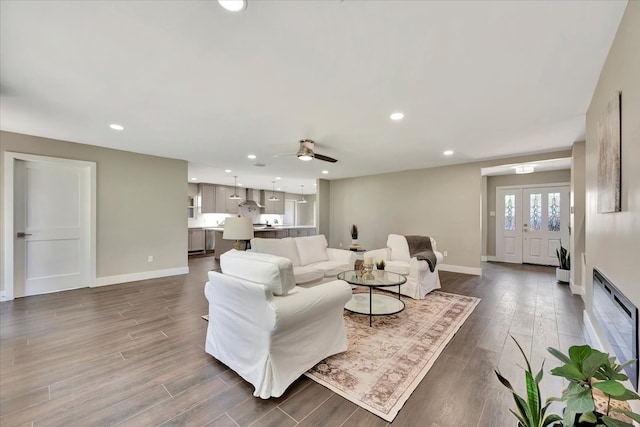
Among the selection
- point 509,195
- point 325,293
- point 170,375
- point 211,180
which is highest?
point 211,180

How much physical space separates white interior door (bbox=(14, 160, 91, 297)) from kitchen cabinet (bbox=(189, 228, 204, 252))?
3.97 metres

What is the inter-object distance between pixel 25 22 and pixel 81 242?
4.03 m

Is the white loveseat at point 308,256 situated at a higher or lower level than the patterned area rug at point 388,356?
higher

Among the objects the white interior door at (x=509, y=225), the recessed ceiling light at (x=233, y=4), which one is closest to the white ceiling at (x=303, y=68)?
the recessed ceiling light at (x=233, y=4)

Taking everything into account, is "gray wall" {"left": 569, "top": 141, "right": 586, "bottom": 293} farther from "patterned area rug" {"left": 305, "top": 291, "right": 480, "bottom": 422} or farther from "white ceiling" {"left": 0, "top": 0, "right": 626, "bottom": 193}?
"patterned area rug" {"left": 305, "top": 291, "right": 480, "bottom": 422}

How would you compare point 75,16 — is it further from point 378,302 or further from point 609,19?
point 378,302

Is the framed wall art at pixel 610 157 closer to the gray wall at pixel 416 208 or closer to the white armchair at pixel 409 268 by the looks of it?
the white armchair at pixel 409 268

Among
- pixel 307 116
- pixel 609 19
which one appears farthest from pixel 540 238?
pixel 307 116

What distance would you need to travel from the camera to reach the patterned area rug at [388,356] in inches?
73.5

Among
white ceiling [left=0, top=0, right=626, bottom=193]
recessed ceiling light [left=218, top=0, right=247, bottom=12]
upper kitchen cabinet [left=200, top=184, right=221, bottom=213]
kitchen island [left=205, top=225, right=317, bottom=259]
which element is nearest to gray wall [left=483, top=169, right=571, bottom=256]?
white ceiling [left=0, top=0, right=626, bottom=193]

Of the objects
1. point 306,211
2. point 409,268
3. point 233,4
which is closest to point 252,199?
point 306,211

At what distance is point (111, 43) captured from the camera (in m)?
1.83

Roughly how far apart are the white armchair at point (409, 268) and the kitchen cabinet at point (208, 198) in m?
6.81

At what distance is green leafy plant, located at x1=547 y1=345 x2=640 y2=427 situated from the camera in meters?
0.81
